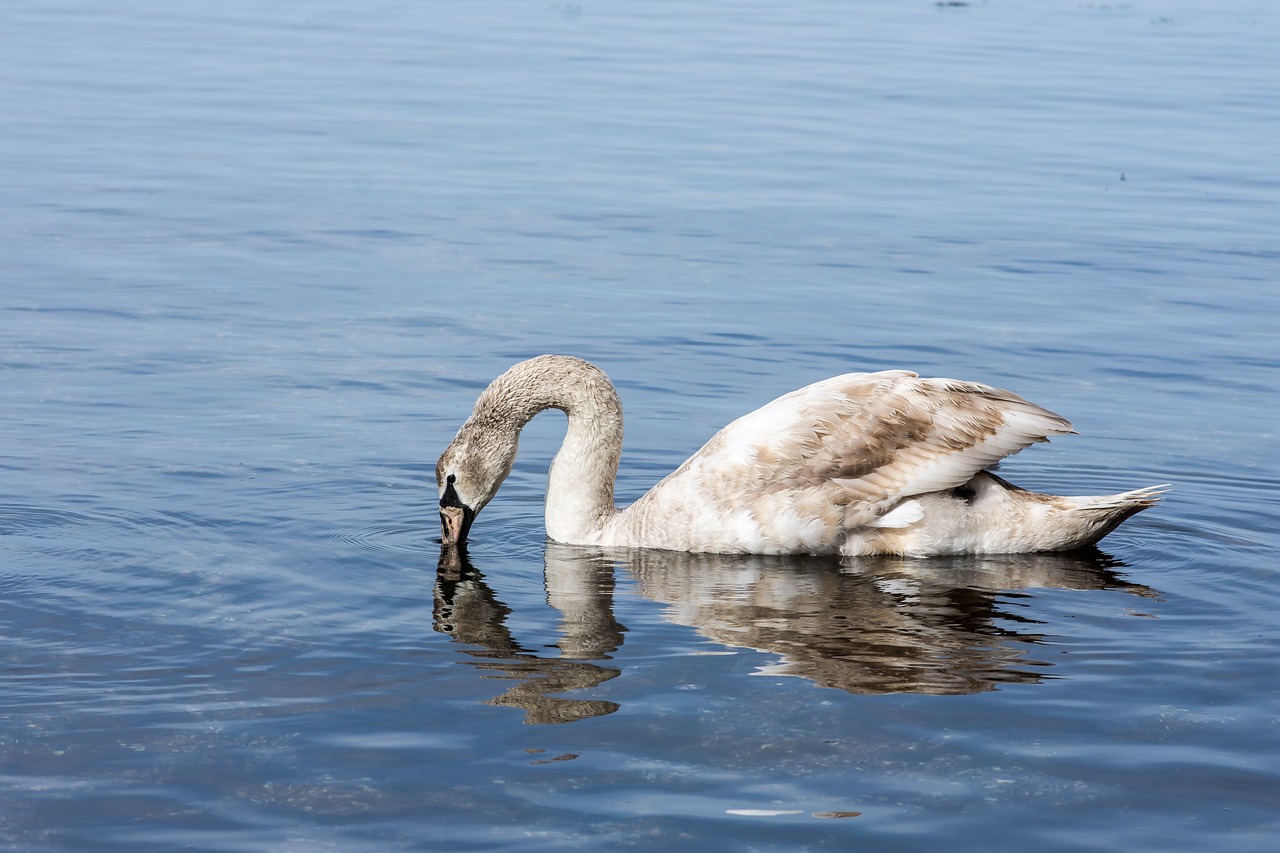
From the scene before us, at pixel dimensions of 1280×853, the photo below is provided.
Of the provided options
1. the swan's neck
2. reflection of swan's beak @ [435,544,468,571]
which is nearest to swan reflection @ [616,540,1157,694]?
the swan's neck

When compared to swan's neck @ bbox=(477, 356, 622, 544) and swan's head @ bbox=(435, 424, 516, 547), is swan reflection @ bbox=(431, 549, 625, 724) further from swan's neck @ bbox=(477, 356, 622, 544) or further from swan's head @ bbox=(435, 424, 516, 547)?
swan's neck @ bbox=(477, 356, 622, 544)

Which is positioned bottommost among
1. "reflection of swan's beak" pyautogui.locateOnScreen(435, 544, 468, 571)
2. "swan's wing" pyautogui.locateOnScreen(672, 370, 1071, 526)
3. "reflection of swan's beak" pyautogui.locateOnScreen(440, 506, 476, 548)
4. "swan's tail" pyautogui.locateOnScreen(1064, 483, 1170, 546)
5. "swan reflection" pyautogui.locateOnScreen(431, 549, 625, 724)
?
"swan reflection" pyautogui.locateOnScreen(431, 549, 625, 724)

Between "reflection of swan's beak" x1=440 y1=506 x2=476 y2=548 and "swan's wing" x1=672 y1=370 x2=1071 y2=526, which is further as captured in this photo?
"reflection of swan's beak" x1=440 y1=506 x2=476 y2=548

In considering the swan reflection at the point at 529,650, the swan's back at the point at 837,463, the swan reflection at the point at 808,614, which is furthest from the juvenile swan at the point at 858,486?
the swan reflection at the point at 529,650

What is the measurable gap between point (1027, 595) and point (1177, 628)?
851mm

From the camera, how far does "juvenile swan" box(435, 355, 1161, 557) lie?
9.87 meters

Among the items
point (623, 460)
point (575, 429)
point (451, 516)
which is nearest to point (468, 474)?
point (451, 516)

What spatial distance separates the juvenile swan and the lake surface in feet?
0.58

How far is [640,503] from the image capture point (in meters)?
10.3

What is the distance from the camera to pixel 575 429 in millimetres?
10531

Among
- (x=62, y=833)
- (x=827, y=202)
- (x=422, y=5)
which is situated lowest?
(x=62, y=833)

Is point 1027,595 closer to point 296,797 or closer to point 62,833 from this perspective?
point 296,797

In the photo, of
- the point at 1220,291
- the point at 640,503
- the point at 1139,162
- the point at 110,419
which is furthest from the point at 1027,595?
the point at 1139,162

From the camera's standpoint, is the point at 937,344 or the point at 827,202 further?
the point at 827,202
